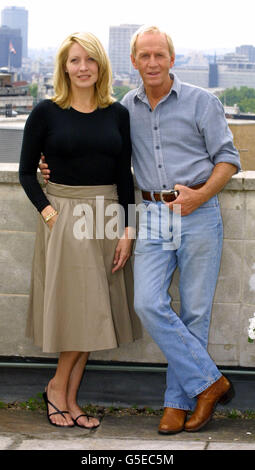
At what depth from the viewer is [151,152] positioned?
3.90 metres

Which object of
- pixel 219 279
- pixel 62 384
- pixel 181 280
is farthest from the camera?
pixel 219 279

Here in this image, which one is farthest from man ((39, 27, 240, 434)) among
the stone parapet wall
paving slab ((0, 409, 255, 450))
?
the stone parapet wall

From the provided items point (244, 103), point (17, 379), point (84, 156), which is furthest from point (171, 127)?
point (244, 103)

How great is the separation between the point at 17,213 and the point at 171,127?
1136 millimetres

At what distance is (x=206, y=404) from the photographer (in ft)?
13.0

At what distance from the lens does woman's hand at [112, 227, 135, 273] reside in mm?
4023

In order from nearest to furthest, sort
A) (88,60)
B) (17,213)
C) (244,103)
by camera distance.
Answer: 1. (88,60)
2. (17,213)
3. (244,103)

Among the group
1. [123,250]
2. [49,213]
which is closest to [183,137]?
[123,250]

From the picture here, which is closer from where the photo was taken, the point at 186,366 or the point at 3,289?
the point at 186,366

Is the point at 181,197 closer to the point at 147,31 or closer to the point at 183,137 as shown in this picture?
the point at 183,137

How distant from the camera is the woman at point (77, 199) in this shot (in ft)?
12.5

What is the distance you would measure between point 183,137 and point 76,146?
1.70 ft

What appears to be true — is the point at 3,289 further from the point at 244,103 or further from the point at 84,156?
the point at 244,103

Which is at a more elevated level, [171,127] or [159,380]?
[171,127]
